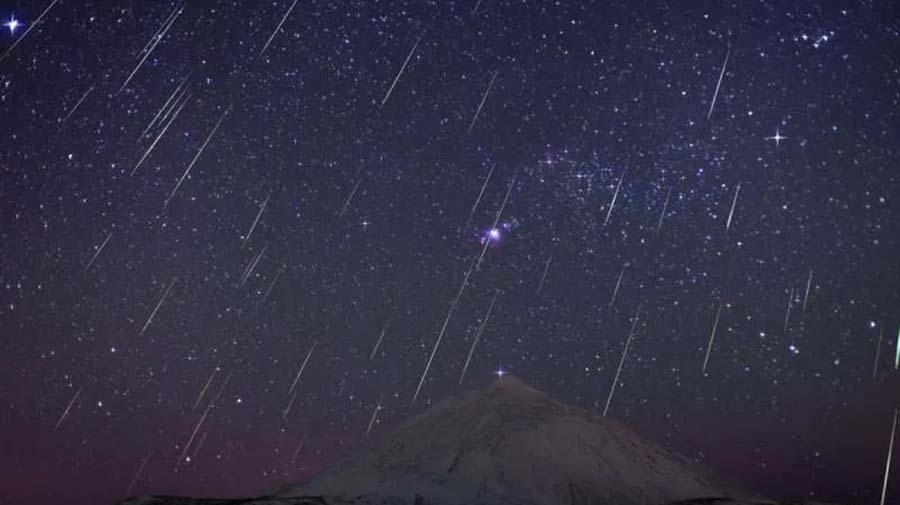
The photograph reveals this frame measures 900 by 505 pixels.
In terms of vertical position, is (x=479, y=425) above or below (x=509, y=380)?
below

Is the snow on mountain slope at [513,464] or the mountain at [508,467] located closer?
the mountain at [508,467]

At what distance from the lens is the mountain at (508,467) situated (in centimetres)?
9988

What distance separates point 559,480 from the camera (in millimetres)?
108812

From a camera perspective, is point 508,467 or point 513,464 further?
point 513,464

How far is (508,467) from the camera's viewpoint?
371ft

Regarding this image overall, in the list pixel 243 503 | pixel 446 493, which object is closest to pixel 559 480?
pixel 446 493

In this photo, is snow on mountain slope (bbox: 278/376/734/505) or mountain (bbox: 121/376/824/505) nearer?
mountain (bbox: 121/376/824/505)

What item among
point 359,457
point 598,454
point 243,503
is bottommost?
point 243,503

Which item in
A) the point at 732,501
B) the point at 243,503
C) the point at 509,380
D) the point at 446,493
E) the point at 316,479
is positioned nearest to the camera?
the point at 243,503

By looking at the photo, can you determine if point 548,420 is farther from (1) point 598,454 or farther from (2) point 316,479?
(2) point 316,479

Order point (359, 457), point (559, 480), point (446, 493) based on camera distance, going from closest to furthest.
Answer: point (446, 493), point (559, 480), point (359, 457)

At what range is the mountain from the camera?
328 feet

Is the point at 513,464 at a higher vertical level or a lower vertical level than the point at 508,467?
higher

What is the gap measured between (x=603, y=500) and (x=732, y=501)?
18.5m
